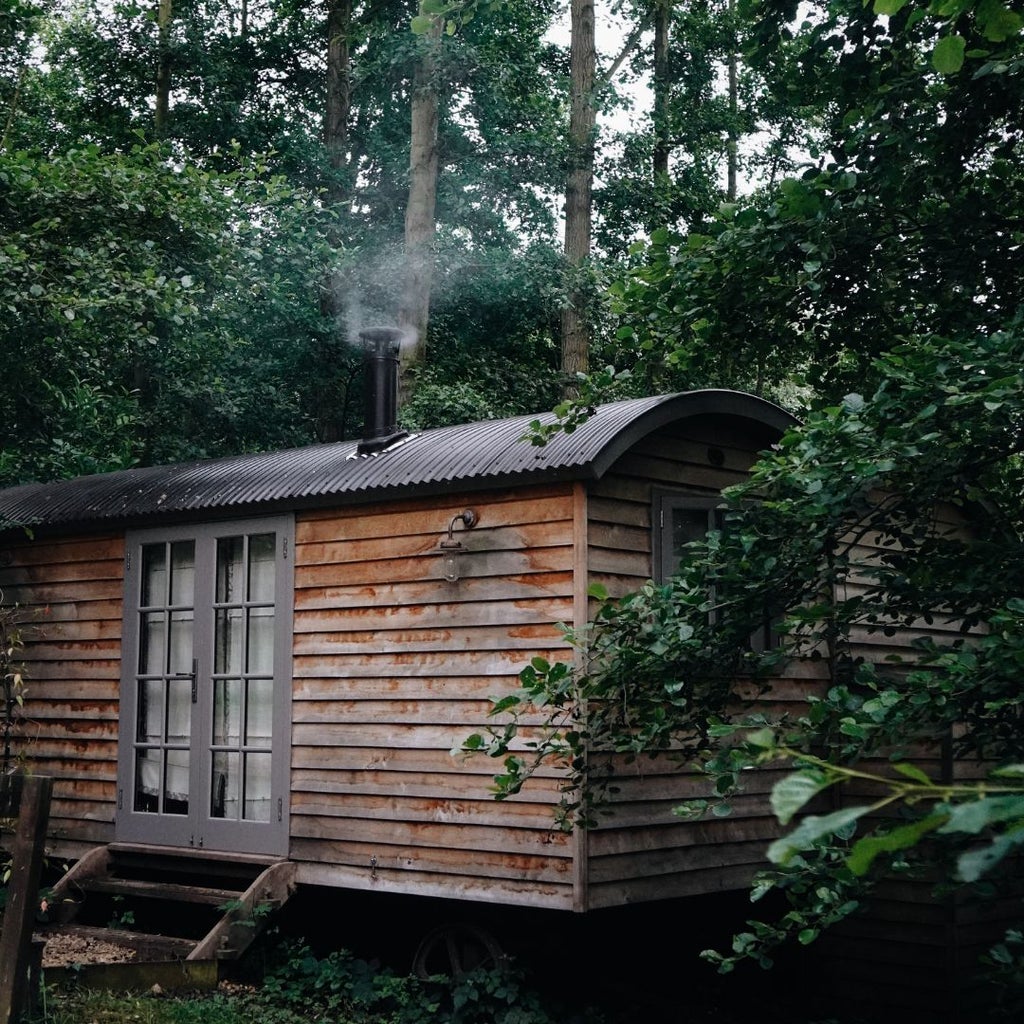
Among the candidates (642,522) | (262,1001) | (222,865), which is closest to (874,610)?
(642,522)

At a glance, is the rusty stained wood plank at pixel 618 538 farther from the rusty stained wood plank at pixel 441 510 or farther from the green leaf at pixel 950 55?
the green leaf at pixel 950 55

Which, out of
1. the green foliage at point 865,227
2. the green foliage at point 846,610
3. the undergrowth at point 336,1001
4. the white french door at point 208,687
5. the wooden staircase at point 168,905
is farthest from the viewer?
the white french door at point 208,687

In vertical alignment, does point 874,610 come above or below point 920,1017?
above

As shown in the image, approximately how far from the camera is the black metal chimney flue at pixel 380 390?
26.3 feet

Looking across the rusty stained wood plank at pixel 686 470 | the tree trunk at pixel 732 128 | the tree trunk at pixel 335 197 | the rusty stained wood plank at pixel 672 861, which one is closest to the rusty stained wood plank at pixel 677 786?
the rusty stained wood plank at pixel 672 861

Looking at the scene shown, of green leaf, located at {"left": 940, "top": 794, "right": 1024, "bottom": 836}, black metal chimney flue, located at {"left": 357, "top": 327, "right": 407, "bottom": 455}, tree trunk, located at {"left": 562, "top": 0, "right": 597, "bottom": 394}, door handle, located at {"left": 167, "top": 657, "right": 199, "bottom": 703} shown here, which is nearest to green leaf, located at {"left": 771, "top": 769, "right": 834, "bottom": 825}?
green leaf, located at {"left": 940, "top": 794, "right": 1024, "bottom": 836}

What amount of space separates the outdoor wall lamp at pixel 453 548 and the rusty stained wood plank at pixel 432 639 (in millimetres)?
289

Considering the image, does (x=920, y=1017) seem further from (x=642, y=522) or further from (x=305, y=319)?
(x=305, y=319)

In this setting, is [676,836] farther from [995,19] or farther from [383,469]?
[995,19]

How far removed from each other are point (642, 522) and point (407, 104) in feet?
45.6

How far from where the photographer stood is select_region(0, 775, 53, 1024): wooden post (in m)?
4.61

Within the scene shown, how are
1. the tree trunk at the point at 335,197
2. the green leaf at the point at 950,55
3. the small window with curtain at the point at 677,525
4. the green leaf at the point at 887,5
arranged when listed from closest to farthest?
1. the green leaf at the point at 887,5
2. the green leaf at the point at 950,55
3. the small window with curtain at the point at 677,525
4. the tree trunk at the point at 335,197

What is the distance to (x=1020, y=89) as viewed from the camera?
18.0ft

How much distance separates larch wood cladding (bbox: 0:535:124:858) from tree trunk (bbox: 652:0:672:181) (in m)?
12.3
